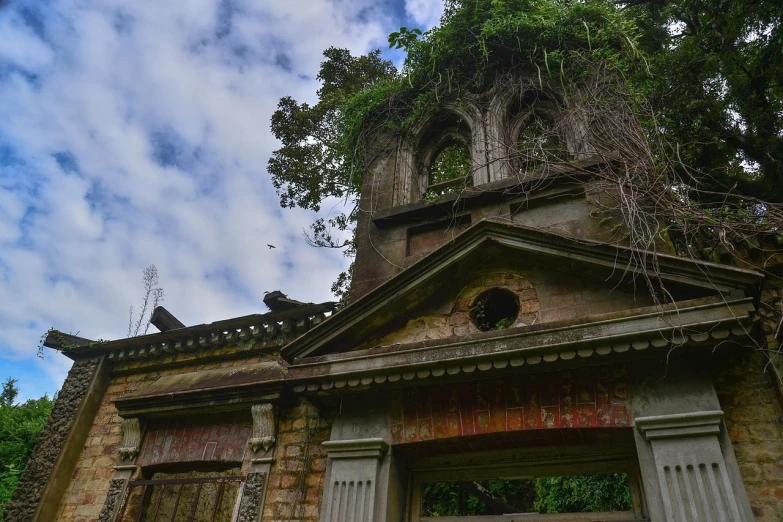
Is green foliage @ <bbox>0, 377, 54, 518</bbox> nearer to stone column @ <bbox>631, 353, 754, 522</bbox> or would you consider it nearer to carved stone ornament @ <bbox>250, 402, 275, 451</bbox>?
carved stone ornament @ <bbox>250, 402, 275, 451</bbox>

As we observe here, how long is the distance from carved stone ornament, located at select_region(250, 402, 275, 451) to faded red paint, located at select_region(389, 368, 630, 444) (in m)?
1.64

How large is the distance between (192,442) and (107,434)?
194 centimetres

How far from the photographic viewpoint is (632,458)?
4.83 m

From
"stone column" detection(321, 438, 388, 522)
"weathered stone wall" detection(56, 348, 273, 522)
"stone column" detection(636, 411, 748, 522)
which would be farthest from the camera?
"weathered stone wall" detection(56, 348, 273, 522)

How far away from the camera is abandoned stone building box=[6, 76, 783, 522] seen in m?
4.23

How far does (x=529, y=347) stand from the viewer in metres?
4.52

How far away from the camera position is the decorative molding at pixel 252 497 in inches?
224

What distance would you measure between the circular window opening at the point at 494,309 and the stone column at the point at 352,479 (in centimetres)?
171

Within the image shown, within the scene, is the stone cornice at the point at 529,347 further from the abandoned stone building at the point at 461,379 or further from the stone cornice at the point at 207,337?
the stone cornice at the point at 207,337

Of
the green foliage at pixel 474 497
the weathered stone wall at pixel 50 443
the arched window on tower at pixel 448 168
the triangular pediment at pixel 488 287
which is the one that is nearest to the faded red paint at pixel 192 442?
the triangular pediment at pixel 488 287

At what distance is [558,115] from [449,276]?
319 cm

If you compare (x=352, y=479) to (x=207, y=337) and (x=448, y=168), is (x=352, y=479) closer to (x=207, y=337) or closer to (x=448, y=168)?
(x=207, y=337)

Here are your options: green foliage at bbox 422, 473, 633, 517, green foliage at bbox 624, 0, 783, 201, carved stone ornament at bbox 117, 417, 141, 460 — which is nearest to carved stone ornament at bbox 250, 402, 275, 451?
carved stone ornament at bbox 117, 417, 141, 460

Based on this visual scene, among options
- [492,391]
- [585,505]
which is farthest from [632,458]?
[585,505]
